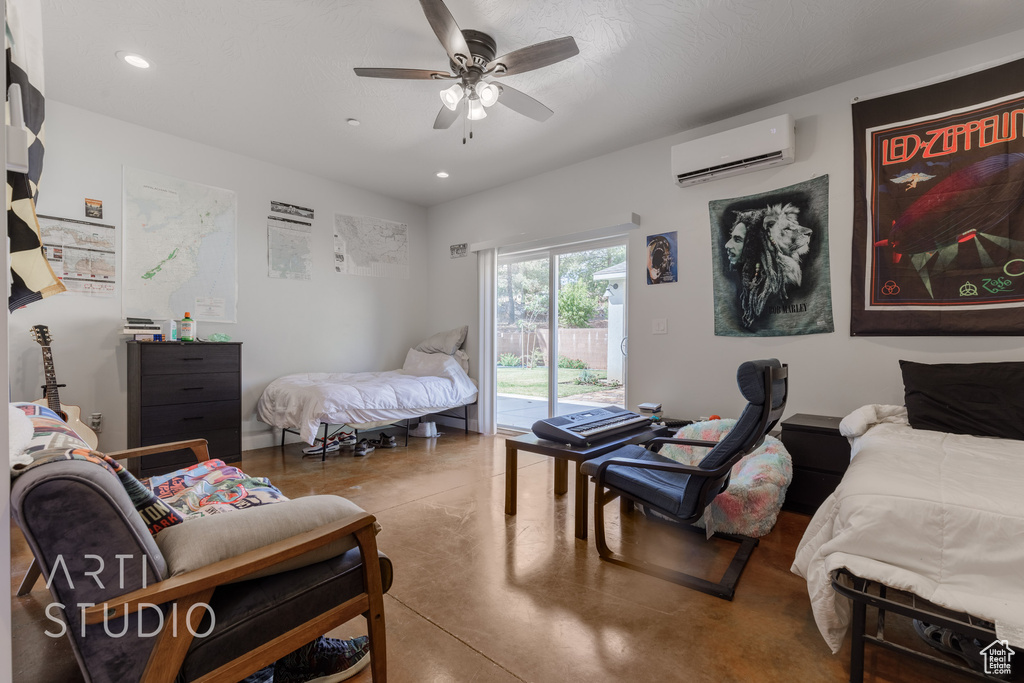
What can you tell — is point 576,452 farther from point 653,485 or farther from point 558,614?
point 558,614

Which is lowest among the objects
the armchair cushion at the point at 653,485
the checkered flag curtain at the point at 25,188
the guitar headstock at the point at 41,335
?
the armchair cushion at the point at 653,485

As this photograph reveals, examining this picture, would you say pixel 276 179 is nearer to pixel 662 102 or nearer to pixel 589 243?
pixel 589 243

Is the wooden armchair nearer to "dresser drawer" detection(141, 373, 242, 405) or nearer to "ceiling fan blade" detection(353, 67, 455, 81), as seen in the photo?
"ceiling fan blade" detection(353, 67, 455, 81)

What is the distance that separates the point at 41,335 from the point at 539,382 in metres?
4.00

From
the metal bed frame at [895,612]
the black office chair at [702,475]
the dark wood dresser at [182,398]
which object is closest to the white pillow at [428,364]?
the dark wood dresser at [182,398]

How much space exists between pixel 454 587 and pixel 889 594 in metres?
1.56

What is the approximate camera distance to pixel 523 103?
2.76m

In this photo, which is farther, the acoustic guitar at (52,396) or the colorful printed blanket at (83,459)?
the acoustic guitar at (52,396)

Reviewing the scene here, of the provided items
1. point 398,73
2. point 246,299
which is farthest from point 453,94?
point 246,299

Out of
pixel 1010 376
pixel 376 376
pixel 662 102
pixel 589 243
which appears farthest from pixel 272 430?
pixel 1010 376

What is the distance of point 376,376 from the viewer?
4777 mm

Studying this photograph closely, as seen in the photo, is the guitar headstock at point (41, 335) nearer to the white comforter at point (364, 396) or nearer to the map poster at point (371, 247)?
the white comforter at point (364, 396)

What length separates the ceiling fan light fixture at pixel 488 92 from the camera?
8.16 feet

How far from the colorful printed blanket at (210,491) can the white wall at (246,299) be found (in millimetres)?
2387
